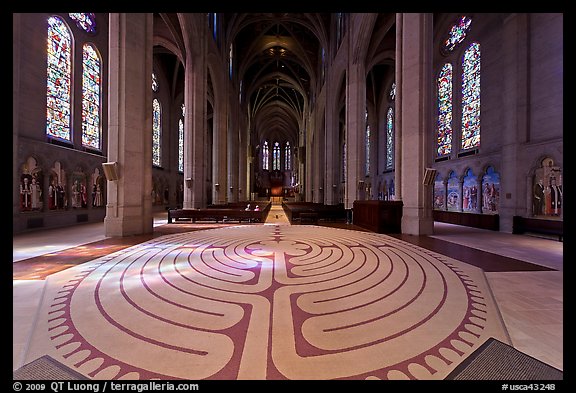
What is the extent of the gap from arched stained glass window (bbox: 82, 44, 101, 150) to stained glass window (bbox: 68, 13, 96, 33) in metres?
0.83

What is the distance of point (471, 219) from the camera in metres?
13.5

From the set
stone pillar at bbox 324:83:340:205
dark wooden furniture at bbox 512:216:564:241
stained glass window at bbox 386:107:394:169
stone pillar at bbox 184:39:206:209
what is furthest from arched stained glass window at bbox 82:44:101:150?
stained glass window at bbox 386:107:394:169

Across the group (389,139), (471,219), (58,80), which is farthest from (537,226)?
(58,80)

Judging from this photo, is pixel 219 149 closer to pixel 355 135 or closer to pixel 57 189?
pixel 355 135

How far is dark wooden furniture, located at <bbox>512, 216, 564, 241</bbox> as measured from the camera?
918 centimetres

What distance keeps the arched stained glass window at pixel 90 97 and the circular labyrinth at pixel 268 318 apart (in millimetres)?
12140

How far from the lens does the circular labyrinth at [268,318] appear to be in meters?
2.12

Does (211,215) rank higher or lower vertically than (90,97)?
lower

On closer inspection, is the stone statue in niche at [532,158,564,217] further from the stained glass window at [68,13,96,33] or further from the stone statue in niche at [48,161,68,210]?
the stained glass window at [68,13,96,33]

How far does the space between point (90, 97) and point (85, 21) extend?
3.80 metres

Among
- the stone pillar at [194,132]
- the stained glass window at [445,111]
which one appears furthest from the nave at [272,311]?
the stained glass window at [445,111]

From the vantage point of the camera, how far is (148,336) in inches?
99.8
